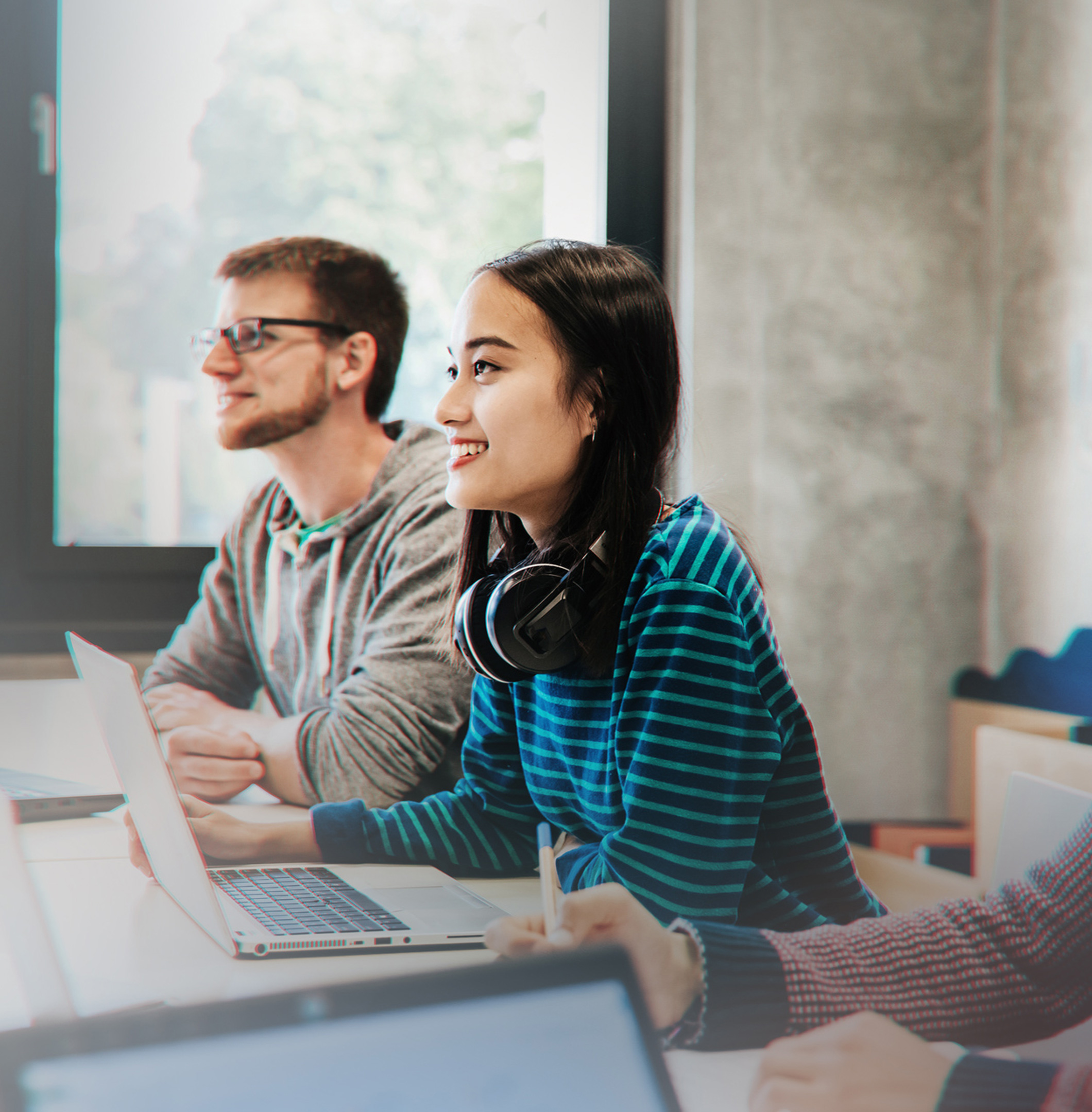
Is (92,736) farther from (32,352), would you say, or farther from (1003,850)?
(1003,850)

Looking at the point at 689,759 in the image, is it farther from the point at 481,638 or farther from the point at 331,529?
the point at 331,529

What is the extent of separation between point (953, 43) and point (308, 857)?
2109 millimetres

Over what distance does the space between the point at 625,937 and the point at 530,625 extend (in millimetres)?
323

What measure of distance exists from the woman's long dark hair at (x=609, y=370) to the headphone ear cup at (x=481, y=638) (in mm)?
65

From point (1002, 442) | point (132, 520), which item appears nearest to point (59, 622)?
point (132, 520)

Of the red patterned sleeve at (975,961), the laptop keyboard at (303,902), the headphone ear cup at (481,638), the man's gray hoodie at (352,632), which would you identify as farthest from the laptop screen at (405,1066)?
the man's gray hoodie at (352,632)

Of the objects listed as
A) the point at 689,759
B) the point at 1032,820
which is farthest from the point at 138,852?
the point at 1032,820

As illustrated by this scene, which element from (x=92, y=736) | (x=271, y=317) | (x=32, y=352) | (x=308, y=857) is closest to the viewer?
(x=308, y=857)

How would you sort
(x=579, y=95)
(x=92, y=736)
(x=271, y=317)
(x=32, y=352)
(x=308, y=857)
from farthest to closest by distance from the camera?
(x=579, y=95), (x=32, y=352), (x=271, y=317), (x=92, y=736), (x=308, y=857)

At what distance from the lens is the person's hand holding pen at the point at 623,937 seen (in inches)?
24.6

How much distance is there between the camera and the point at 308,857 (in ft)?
3.30

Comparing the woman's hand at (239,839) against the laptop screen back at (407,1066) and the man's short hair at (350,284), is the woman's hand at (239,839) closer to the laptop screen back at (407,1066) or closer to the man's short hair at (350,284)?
the laptop screen back at (407,1066)

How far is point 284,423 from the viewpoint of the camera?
1.69m

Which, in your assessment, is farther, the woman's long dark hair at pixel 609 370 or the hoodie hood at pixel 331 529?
the hoodie hood at pixel 331 529
